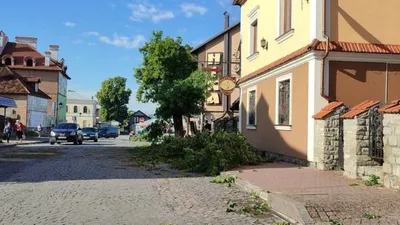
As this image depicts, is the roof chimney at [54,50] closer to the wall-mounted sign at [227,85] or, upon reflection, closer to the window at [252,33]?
the wall-mounted sign at [227,85]

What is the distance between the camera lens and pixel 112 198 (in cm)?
939

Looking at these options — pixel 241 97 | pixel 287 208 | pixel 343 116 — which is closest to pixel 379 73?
pixel 343 116

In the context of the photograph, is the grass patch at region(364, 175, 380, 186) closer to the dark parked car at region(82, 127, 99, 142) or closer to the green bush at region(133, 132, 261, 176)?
the green bush at region(133, 132, 261, 176)

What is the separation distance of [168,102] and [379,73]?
57.7 feet

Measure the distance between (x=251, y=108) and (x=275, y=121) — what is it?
4238 millimetres

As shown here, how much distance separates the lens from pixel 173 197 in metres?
9.73

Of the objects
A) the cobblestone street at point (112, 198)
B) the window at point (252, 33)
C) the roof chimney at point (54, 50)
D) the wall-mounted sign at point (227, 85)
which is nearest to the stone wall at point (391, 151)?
the cobblestone street at point (112, 198)

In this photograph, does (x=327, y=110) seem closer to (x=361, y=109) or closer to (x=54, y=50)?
(x=361, y=109)

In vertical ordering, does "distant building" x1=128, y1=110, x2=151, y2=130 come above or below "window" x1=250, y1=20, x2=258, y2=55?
below

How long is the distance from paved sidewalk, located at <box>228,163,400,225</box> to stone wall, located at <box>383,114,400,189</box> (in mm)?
263

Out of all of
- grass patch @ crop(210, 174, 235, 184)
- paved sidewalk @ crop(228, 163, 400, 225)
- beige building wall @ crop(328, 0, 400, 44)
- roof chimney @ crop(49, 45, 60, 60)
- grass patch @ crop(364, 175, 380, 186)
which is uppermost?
roof chimney @ crop(49, 45, 60, 60)

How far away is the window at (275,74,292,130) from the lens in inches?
610

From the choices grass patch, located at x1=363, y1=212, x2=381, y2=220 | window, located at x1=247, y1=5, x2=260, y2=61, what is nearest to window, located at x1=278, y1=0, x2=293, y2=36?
window, located at x1=247, y1=5, x2=260, y2=61

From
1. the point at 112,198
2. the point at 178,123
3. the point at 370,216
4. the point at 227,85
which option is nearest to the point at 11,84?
the point at 178,123
